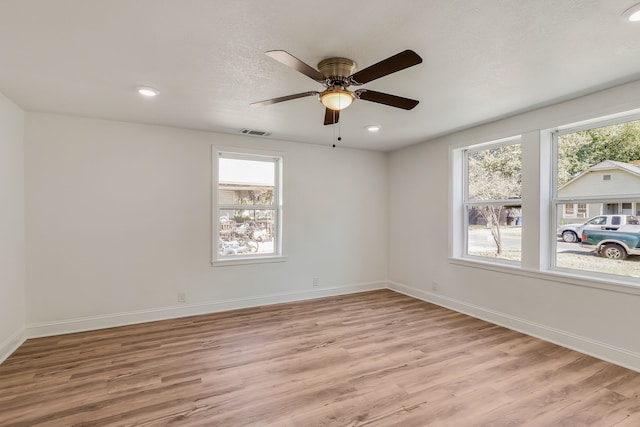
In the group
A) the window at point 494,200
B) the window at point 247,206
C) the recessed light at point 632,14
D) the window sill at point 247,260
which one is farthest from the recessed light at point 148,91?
the window at point 494,200

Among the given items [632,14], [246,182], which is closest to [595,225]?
[632,14]

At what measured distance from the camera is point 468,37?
1.93m

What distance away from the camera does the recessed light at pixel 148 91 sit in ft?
8.82

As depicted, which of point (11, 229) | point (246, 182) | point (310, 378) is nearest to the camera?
point (310, 378)

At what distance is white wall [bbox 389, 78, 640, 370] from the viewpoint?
2.74 m

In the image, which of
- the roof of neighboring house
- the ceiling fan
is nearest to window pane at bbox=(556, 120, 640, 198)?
the roof of neighboring house

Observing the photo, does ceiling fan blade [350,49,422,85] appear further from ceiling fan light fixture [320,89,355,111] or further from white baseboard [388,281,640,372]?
white baseboard [388,281,640,372]

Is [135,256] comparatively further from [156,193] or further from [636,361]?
[636,361]

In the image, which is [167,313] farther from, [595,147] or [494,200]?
[595,147]

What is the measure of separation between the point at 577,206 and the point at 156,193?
4.72m

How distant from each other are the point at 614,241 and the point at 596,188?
20.5 inches

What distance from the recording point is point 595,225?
9.90ft

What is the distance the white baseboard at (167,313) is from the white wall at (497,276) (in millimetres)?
1234

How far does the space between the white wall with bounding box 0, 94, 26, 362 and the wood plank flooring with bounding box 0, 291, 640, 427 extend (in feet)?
0.91
